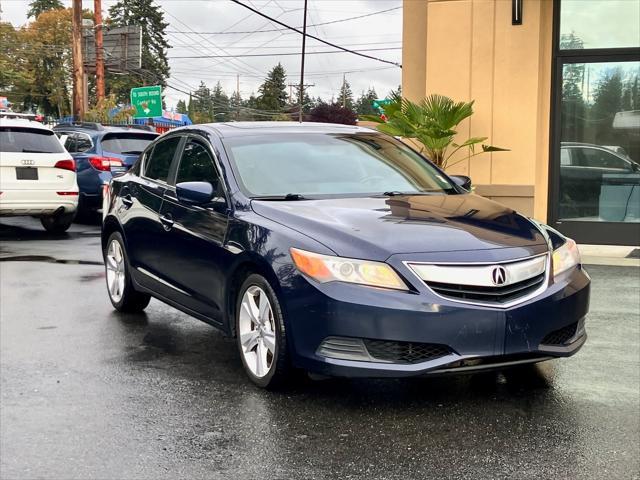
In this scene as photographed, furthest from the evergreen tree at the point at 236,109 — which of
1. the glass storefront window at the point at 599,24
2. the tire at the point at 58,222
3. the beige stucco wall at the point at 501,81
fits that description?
the glass storefront window at the point at 599,24

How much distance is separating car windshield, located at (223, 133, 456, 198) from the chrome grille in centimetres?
129

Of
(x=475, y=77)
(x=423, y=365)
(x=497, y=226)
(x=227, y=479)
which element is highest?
(x=475, y=77)

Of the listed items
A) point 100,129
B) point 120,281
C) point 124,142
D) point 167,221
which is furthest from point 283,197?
point 100,129

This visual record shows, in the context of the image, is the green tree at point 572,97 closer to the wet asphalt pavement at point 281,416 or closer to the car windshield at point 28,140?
the wet asphalt pavement at point 281,416

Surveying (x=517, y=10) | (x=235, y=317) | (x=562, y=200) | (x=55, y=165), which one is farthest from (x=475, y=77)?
(x=235, y=317)

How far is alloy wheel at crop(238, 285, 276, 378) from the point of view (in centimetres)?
469

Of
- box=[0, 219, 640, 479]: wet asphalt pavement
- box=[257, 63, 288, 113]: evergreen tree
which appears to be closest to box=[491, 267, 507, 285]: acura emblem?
box=[0, 219, 640, 479]: wet asphalt pavement

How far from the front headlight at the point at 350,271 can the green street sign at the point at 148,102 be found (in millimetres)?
40705

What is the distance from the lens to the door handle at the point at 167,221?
5.87m

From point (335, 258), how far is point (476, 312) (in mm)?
777

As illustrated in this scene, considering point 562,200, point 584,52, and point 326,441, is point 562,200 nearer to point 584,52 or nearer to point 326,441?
point 584,52

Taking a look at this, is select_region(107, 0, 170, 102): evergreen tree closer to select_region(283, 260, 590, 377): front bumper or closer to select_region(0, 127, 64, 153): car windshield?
select_region(0, 127, 64, 153): car windshield

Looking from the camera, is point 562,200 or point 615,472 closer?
point 615,472

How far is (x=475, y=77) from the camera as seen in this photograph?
37.6 ft
